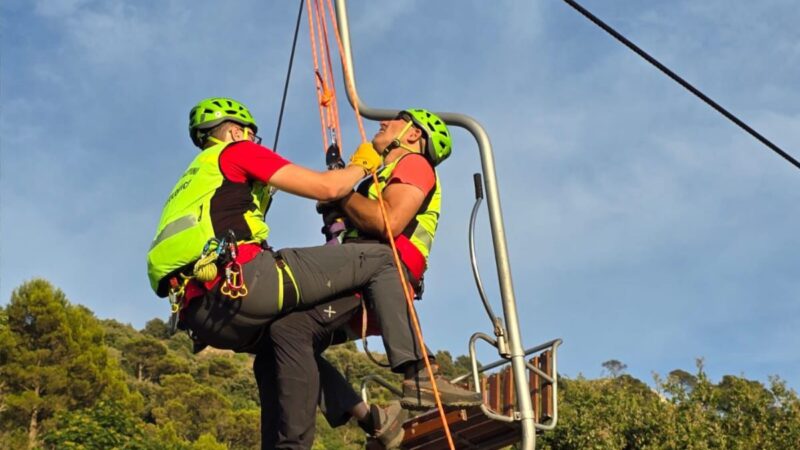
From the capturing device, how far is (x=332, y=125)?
22.4ft

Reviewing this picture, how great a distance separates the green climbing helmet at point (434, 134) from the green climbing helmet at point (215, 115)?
104cm

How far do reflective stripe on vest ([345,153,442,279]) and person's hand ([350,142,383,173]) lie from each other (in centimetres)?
27

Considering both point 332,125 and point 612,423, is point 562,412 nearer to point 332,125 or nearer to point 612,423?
point 612,423

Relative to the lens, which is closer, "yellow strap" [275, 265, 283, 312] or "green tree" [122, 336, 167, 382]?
"yellow strap" [275, 265, 283, 312]

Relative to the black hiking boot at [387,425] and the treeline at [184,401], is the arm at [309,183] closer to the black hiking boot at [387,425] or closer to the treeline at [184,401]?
the black hiking boot at [387,425]

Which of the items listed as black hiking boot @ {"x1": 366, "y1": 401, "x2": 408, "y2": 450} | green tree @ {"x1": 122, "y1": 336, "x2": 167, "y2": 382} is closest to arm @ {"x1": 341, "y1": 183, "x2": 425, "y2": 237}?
black hiking boot @ {"x1": 366, "y1": 401, "x2": 408, "y2": 450}

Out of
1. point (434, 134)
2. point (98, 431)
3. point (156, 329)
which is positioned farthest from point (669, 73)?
point (156, 329)

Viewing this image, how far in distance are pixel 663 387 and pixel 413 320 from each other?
29119 millimetres

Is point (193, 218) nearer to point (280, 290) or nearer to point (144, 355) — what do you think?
point (280, 290)

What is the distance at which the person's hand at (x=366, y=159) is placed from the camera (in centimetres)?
575

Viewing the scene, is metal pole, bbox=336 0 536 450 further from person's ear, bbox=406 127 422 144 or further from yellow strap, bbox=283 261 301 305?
yellow strap, bbox=283 261 301 305

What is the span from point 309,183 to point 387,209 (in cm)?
56

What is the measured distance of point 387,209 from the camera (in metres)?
5.86

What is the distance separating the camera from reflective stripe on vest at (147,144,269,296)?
5316 millimetres
